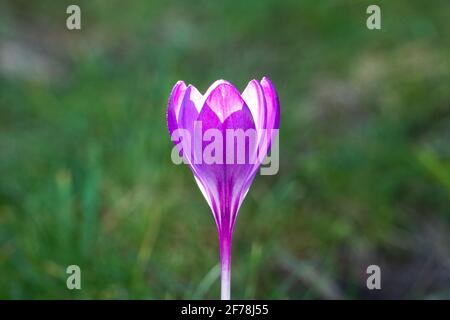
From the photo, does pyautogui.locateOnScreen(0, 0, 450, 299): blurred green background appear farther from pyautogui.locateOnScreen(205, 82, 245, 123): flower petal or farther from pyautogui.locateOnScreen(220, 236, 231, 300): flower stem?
pyautogui.locateOnScreen(205, 82, 245, 123): flower petal

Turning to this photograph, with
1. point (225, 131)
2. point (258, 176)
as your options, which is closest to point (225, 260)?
point (225, 131)

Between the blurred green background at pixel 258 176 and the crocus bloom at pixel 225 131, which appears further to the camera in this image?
the blurred green background at pixel 258 176

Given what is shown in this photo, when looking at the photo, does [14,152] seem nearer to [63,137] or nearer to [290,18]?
[63,137]

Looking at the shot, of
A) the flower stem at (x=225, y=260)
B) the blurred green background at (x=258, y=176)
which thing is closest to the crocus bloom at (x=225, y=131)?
the flower stem at (x=225, y=260)

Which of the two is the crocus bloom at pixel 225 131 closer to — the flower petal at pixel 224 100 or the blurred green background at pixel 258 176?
the flower petal at pixel 224 100

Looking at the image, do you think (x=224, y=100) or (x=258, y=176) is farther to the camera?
(x=258, y=176)

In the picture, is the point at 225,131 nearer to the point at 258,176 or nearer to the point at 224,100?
the point at 224,100
